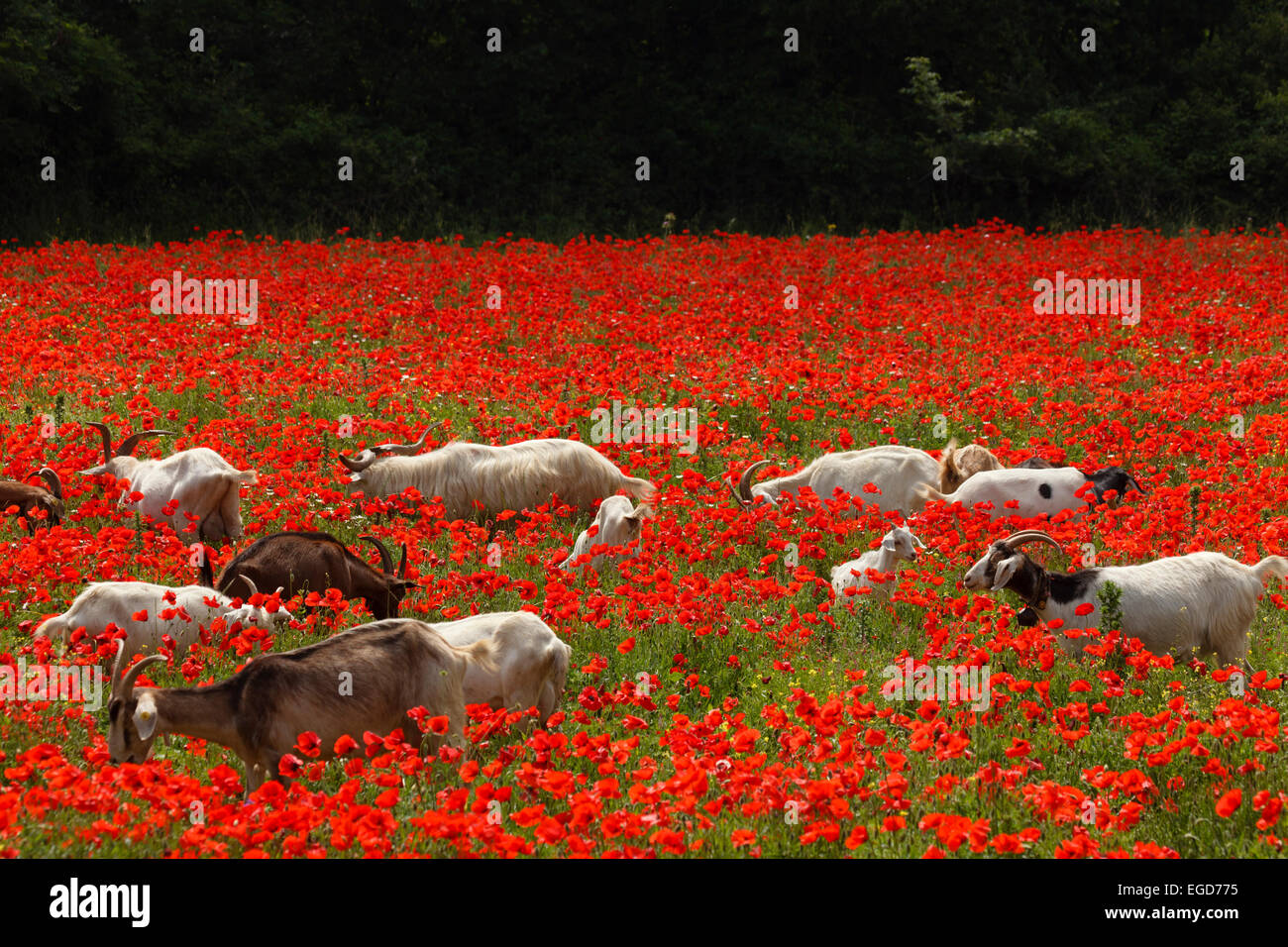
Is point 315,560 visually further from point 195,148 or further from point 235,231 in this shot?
point 195,148

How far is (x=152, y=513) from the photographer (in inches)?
361

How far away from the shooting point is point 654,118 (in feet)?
96.5

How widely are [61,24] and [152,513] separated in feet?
56.0

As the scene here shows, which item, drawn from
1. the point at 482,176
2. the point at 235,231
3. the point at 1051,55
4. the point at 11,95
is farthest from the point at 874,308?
the point at 1051,55

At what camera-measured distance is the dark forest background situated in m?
24.8

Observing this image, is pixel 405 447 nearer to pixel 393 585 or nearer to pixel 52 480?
pixel 52 480

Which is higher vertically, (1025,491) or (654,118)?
(654,118)

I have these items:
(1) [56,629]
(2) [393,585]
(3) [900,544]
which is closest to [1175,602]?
(3) [900,544]

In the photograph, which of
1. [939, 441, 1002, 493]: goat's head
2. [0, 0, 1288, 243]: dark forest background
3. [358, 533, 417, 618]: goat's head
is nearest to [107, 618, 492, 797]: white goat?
[358, 533, 417, 618]: goat's head

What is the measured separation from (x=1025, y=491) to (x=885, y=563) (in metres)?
1.92

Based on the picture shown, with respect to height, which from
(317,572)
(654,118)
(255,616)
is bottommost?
(255,616)

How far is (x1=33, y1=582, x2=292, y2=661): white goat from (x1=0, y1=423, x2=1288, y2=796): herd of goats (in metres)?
0.01

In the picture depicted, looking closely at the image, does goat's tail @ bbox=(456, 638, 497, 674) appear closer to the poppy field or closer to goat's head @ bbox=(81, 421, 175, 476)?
the poppy field

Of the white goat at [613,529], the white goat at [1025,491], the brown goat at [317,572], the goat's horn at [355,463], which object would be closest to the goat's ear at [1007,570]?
the white goat at [1025,491]
